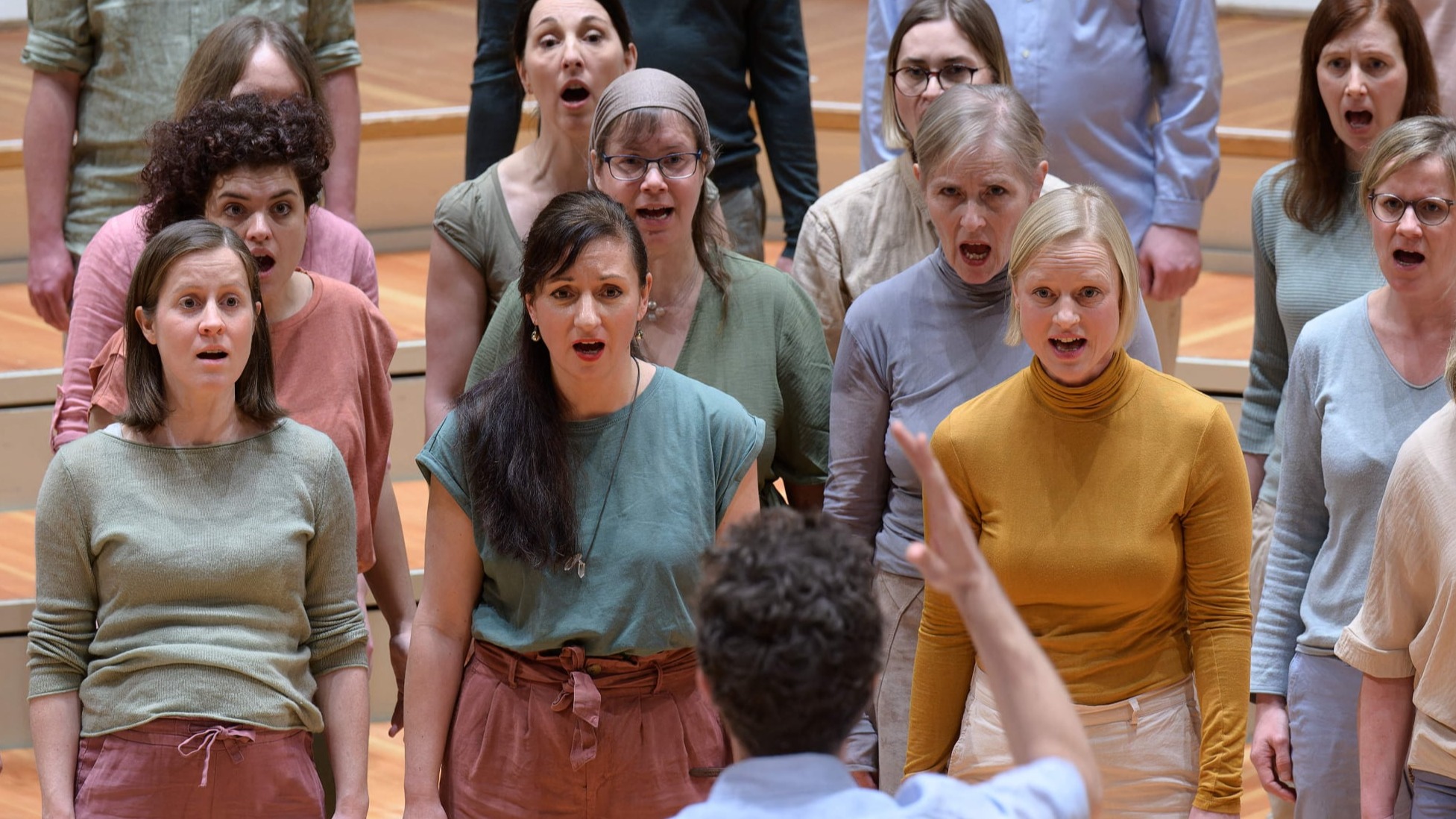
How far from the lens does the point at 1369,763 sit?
1.96 metres

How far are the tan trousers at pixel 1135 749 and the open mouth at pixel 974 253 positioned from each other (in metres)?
0.56

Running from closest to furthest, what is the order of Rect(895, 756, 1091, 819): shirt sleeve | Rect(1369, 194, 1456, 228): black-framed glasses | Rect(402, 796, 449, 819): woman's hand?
Rect(895, 756, 1091, 819): shirt sleeve, Rect(402, 796, 449, 819): woman's hand, Rect(1369, 194, 1456, 228): black-framed glasses

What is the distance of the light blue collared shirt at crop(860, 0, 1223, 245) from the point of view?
10.0 ft

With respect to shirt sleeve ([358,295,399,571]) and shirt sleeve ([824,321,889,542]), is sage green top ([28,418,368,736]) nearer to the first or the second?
shirt sleeve ([358,295,399,571])

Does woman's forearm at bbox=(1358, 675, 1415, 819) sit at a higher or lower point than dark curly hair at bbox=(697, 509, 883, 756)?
lower

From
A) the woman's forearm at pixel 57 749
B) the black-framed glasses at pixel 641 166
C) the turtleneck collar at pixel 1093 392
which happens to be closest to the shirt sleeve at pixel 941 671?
the turtleneck collar at pixel 1093 392

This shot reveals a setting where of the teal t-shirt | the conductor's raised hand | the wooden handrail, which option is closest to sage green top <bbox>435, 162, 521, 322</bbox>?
the teal t-shirt

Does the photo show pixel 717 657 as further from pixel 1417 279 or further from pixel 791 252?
pixel 791 252

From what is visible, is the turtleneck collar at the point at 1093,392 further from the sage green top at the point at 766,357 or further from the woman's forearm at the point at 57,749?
the woman's forearm at the point at 57,749

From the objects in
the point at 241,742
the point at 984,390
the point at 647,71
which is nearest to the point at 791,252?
the point at 647,71

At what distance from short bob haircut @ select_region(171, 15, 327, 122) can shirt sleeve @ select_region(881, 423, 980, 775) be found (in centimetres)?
122

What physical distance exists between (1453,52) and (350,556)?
6.94 feet

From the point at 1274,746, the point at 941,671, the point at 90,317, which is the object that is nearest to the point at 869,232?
the point at 941,671

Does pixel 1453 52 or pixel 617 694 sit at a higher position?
pixel 1453 52
